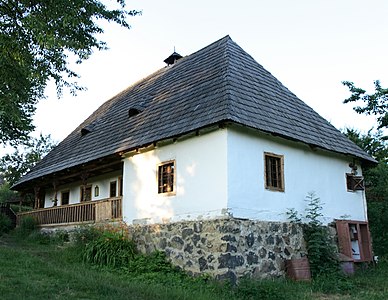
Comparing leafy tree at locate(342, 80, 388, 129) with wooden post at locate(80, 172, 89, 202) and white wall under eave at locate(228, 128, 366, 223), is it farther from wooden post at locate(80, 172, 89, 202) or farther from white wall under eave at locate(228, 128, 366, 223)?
wooden post at locate(80, 172, 89, 202)

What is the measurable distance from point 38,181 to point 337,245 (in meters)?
12.8

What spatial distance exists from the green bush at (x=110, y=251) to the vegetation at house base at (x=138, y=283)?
17 centimetres

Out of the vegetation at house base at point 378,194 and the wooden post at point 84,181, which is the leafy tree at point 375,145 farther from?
the wooden post at point 84,181

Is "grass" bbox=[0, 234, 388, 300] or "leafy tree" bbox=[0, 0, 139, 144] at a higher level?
"leafy tree" bbox=[0, 0, 139, 144]

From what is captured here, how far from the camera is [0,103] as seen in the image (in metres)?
10.1

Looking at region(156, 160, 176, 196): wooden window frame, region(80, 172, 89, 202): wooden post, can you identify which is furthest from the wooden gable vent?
region(80, 172, 89, 202): wooden post

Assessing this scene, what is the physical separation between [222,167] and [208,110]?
1.70 m

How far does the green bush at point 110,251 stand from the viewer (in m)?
11.1

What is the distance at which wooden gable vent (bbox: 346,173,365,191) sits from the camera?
14.1 m

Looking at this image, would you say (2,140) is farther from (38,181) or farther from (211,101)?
(211,101)

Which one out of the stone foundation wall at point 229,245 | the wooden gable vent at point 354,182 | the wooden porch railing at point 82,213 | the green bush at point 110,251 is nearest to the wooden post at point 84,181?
the wooden porch railing at point 82,213

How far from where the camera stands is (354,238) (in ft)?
44.1

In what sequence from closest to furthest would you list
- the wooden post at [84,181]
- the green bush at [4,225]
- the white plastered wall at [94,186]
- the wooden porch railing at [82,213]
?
the wooden porch railing at [82,213] → the wooden post at [84,181] → the white plastered wall at [94,186] → the green bush at [4,225]

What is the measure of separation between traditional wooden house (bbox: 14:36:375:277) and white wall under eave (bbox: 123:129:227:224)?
0.03 meters
